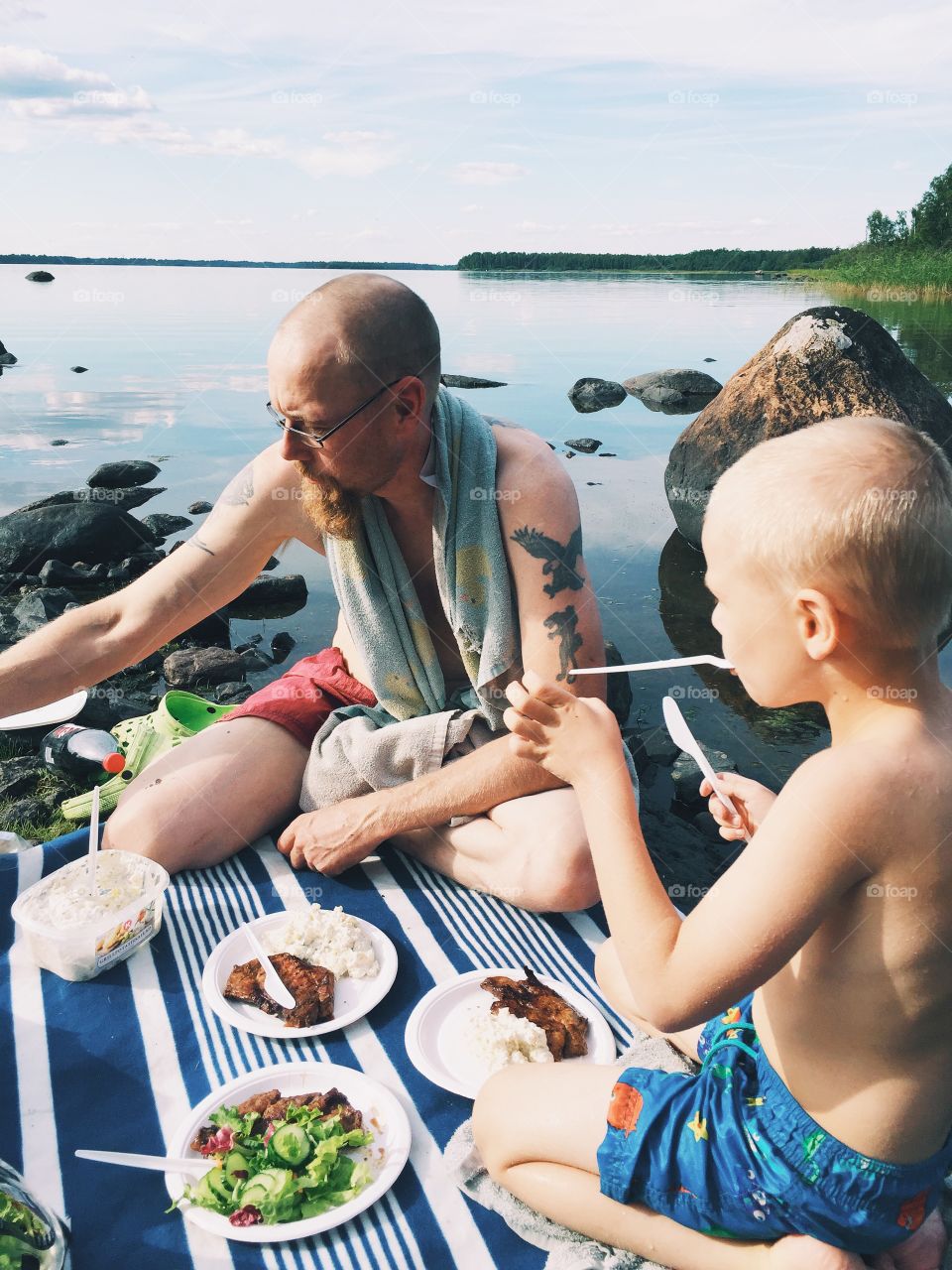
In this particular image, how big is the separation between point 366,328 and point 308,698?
145 centimetres

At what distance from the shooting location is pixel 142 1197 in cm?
209

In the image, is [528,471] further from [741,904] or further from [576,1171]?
[576,1171]

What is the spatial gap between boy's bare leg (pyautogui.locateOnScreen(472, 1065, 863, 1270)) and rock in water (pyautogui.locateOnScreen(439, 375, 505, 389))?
604 inches

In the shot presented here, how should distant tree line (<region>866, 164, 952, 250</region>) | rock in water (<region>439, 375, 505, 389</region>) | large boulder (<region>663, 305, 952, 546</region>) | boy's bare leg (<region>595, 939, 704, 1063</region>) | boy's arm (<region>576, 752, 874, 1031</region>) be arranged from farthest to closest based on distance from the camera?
distant tree line (<region>866, 164, 952, 250</region>) → rock in water (<region>439, 375, 505, 389</region>) → large boulder (<region>663, 305, 952, 546</region>) → boy's bare leg (<region>595, 939, 704, 1063</region>) → boy's arm (<region>576, 752, 874, 1031</region>)

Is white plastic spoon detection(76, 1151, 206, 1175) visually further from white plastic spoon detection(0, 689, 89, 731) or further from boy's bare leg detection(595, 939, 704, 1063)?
white plastic spoon detection(0, 689, 89, 731)

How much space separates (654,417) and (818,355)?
7240 mm

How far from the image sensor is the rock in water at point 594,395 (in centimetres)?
1575

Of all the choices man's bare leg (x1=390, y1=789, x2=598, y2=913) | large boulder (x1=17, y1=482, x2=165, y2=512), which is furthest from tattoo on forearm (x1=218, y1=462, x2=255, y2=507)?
large boulder (x1=17, y1=482, x2=165, y2=512)

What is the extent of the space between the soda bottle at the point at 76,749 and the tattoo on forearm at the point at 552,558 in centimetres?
235

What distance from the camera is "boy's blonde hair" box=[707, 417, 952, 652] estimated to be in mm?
1526

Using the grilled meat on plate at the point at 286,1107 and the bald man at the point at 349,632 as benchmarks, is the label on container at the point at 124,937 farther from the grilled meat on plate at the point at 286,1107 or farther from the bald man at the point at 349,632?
the grilled meat on plate at the point at 286,1107

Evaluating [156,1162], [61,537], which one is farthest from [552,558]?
[61,537]

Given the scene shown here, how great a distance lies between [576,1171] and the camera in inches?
77.5

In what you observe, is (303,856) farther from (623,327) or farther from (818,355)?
(623,327)
